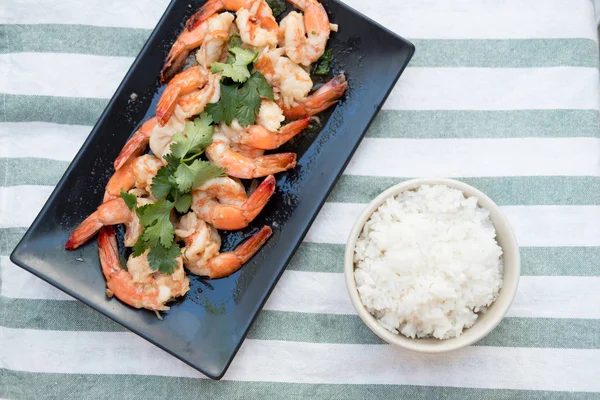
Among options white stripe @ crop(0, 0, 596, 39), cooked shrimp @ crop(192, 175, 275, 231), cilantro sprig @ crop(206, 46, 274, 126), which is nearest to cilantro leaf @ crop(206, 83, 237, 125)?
cilantro sprig @ crop(206, 46, 274, 126)

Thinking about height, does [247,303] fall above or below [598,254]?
below

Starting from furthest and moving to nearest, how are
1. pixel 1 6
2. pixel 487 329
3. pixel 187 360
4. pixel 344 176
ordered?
pixel 1 6 → pixel 344 176 → pixel 187 360 → pixel 487 329

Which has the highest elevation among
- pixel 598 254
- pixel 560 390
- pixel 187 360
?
pixel 598 254

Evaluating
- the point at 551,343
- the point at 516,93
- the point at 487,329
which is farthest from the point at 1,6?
the point at 551,343

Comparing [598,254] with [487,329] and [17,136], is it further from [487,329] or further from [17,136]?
[17,136]

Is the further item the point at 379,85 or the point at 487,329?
the point at 379,85

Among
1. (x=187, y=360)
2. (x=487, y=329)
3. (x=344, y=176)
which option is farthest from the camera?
(x=344, y=176)

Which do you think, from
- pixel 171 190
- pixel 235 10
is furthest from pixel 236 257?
pixel 235 10

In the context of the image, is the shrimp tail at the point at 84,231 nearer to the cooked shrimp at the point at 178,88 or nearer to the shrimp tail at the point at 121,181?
the shrimp tail at the point at 121,181
